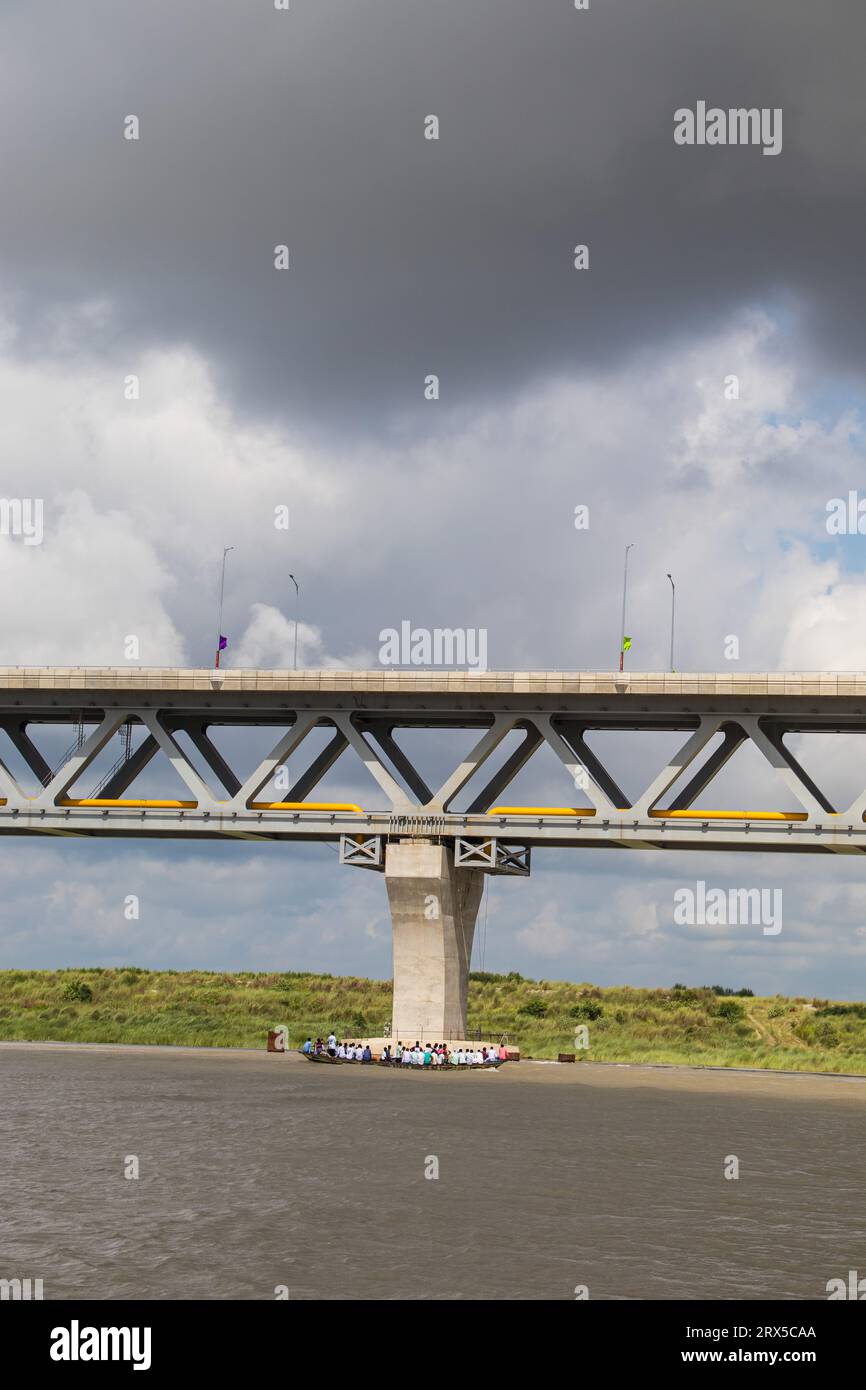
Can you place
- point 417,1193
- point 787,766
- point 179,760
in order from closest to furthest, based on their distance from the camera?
1. point 417,1193
2. point 787,766
3. point 179,760

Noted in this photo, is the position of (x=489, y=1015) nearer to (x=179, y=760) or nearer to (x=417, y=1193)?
(x=179, y=760)

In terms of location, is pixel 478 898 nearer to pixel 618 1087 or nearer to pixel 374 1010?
pixel 618 1087

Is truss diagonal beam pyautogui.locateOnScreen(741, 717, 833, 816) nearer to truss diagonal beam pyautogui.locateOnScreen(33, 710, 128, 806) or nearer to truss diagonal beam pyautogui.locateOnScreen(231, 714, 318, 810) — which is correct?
truss diagonal beam pyautogui.locateOnScreen(231, 714, 318, 810)

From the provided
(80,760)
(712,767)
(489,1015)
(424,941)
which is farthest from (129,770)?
(489,1015)

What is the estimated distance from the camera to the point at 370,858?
57.9 meters

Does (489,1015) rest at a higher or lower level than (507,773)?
lower

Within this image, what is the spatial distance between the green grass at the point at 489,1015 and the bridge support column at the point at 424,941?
10.9 metres

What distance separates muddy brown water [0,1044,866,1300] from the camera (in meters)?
17.3

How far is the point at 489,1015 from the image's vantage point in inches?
3467

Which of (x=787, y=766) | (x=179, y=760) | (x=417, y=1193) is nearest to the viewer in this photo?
(x=417, y=1193)

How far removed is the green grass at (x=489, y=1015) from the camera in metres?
72.6

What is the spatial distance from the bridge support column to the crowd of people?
568 mm

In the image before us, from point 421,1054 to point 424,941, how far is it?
14.1ft
